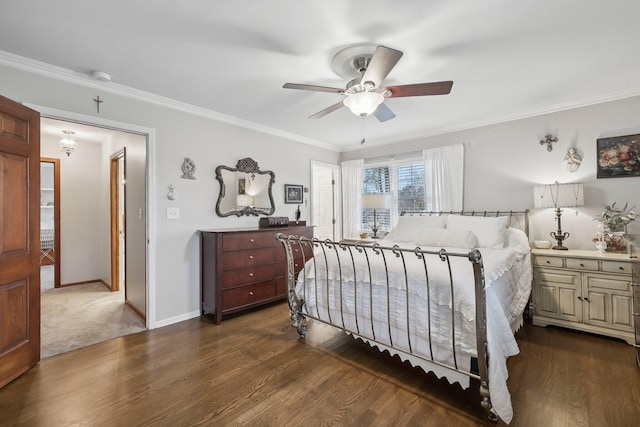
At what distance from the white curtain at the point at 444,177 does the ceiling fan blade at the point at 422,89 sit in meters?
2.26

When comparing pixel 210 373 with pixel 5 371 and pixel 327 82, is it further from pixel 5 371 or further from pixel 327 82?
pixel 327 82

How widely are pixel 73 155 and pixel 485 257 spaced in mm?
6648

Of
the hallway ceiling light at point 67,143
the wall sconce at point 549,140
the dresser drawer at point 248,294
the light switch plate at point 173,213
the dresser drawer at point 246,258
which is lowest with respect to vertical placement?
the dresser drawer at point 248,294

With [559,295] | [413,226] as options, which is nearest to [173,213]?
[413,226]

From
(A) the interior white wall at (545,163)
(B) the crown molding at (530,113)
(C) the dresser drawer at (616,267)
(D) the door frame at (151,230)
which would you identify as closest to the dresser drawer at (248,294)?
(D) the door frame at (151,230)

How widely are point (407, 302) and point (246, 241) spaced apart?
2160 millimetres

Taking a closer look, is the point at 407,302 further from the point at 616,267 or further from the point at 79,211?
the point at 79,211

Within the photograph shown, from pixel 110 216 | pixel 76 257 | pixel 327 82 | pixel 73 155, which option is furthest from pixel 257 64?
pixel 76 257

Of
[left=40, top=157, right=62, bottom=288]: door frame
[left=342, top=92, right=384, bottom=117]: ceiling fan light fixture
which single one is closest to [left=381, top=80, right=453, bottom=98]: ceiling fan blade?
[left=342, top=92, right=384, bottom=117]: ceiling fan light fixture

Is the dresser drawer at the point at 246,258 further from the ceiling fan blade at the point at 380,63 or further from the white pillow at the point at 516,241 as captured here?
the white pillow at the point at 516,241

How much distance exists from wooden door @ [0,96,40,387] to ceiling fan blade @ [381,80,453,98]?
9.62ft

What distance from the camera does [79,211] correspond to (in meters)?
5.22

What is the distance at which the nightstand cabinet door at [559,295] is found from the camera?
2.94 metres

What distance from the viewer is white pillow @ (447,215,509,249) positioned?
3188 mm
